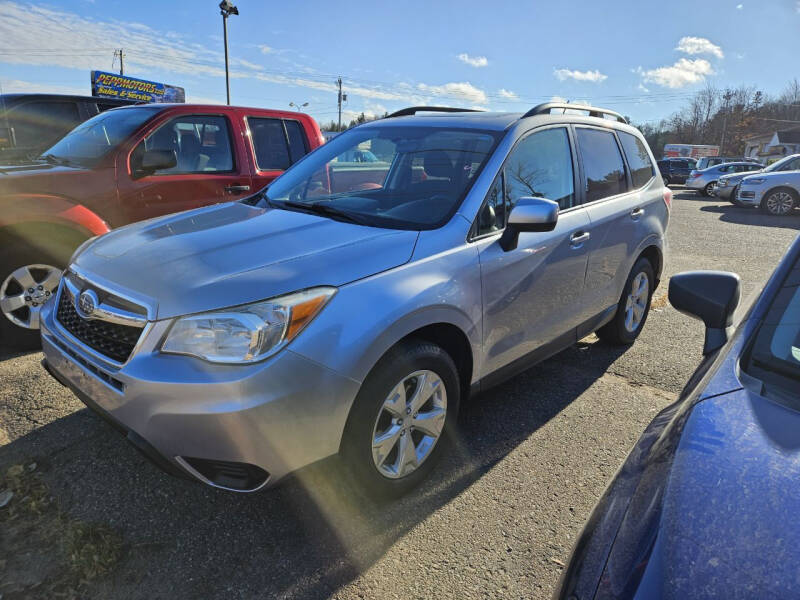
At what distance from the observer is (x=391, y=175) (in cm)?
349

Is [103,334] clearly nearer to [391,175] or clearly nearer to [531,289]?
[391,175]

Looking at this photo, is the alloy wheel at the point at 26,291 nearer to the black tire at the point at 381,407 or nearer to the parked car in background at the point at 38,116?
the black tire at the point at 381,407

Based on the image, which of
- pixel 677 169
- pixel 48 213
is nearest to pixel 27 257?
pixel 48 213

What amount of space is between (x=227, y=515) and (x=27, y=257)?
111 inches

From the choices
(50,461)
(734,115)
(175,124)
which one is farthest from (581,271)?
(734,115)

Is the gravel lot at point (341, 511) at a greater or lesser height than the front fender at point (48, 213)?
lesser

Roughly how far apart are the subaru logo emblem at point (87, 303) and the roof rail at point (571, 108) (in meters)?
2.44

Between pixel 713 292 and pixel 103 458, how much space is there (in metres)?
2.92

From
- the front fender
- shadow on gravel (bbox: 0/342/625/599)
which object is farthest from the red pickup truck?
shadow on gravel (bbox: 0/342/625/599)

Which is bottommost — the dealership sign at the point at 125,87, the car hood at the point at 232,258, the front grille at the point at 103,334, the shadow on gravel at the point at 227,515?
the shadow on gravel at the point at 227,515

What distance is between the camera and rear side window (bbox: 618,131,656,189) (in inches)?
165

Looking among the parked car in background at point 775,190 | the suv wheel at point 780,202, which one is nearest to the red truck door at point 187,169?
the parked car in background at point 775,190

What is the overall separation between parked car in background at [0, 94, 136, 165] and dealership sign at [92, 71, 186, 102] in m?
19.6

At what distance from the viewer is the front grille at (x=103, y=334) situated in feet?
6.78
